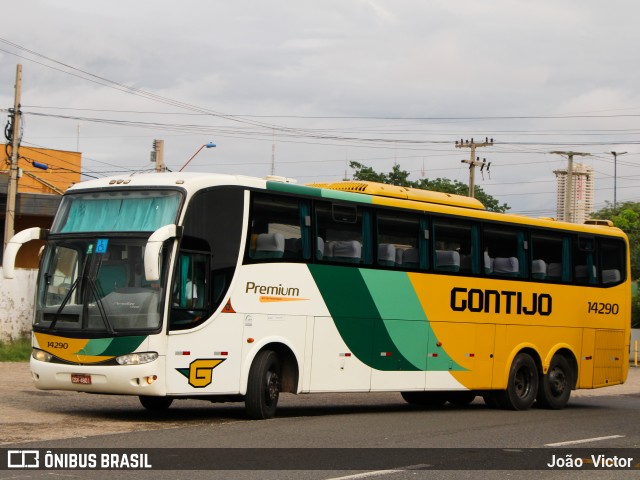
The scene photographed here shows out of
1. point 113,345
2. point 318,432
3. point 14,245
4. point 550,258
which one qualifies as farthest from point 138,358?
point 550,258

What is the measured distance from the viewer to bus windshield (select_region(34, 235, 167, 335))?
15.6m

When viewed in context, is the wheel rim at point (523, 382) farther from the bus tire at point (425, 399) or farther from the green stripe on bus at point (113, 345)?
the green stripe on bus at point (113, 345)

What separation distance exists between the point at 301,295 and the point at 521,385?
6291 millimetres

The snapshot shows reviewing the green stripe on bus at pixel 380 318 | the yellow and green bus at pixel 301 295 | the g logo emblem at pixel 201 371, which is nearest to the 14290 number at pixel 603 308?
the yellow and green bus at pixel 301 295

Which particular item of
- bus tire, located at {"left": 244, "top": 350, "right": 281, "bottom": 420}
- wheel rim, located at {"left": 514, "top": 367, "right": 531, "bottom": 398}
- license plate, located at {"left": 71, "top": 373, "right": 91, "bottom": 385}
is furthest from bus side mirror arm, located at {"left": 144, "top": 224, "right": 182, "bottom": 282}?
wheel rim, located at {"left": 514, "top": 367, "right": 531, "bottom": 398}

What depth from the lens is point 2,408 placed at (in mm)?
17500

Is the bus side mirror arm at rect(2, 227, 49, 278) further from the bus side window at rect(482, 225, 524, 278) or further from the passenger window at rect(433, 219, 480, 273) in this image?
the bus side window at rect(482, 225, 524, 278)

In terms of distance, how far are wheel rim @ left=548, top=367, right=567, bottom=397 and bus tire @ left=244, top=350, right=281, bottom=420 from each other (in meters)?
7.31

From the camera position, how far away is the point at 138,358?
1544 centimetres

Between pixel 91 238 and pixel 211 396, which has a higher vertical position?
pixel 91 238

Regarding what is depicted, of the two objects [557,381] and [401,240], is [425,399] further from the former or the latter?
[401,240]

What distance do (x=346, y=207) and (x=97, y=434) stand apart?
20.0 feet

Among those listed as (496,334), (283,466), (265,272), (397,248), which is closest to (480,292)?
(496,334)

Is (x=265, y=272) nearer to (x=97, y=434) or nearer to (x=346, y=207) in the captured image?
(x=346, y=207)
